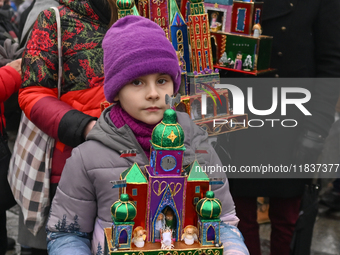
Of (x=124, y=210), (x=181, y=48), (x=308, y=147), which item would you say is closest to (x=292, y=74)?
(x=308, y=147)

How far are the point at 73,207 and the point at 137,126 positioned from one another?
0.41 metres

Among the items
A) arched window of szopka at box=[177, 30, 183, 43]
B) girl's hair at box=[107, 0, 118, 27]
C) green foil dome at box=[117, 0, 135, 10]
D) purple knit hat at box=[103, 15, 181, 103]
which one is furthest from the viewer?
arched window of szopka at box=[177, 30, 183, 43]

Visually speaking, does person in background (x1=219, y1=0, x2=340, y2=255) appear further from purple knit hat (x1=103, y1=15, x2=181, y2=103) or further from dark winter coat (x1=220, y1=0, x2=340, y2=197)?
purple knit hat (x1=103, y1=15, x2=181, y2=103)

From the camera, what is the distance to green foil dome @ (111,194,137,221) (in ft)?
4.43

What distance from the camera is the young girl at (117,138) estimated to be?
1.69m

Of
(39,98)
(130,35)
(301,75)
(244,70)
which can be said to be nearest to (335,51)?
(301,75)

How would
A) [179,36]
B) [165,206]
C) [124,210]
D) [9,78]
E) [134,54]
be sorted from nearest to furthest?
1. [124,210]
2. [165,206]
3. [134,54]
4. [179,36]
5. [9,78]

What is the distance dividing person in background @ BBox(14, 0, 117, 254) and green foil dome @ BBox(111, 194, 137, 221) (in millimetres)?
836

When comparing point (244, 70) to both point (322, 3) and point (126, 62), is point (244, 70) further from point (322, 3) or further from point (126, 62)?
point (126, 62)

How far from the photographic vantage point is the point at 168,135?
140 centimetres

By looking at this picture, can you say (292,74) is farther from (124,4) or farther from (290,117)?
(124,4)

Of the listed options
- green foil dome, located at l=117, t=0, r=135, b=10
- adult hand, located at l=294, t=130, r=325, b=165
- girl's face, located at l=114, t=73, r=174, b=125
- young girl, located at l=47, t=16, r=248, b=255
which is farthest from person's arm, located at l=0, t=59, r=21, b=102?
adult hand, located at l=294, t=130, r=325, b=165

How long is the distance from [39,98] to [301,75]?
1684mm

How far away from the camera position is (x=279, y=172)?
Answer: 9.93 ft
